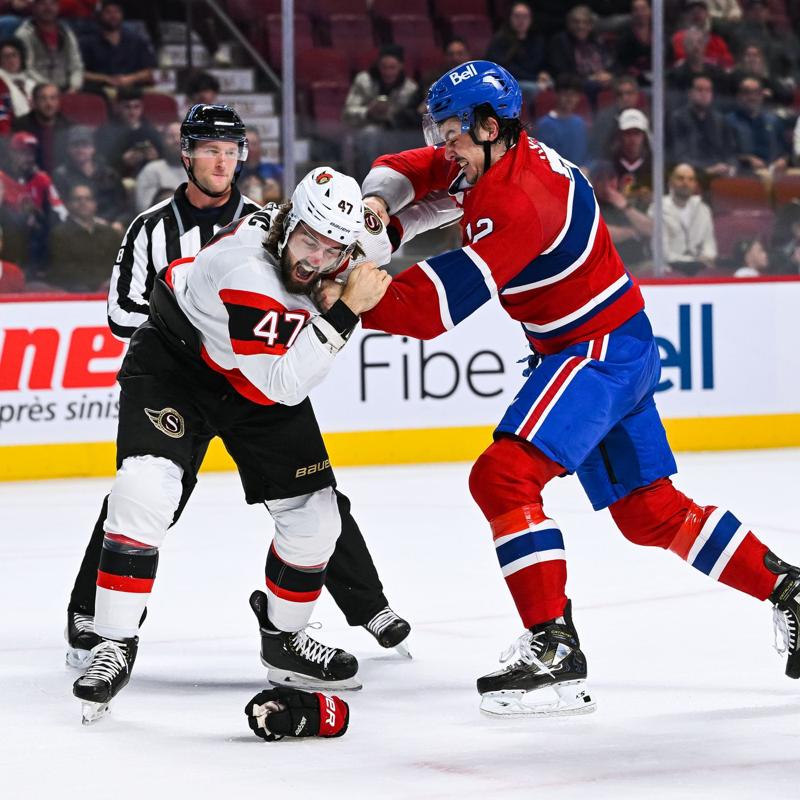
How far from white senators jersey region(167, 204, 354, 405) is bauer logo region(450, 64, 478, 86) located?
0.51m

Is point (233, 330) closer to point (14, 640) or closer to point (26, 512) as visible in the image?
point (14, 640)

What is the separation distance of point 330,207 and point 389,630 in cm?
125

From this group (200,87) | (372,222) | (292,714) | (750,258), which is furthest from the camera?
(750,258)

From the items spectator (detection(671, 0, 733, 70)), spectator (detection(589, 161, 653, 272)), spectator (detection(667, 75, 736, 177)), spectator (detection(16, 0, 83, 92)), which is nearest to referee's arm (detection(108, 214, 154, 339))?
spectator (detection(16, 0, 83, 92))

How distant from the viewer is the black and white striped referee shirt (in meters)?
4.34

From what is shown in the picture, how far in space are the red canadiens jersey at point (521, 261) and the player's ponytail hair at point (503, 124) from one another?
26 millimetres

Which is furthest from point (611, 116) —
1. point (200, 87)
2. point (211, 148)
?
point (211, 148)

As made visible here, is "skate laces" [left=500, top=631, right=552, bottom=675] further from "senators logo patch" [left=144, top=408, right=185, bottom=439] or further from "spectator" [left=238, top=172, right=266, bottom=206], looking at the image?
"spectator" [left=238, top=172, right=266, bottom=206]

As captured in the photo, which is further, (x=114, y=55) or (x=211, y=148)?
(x=114, y=55)

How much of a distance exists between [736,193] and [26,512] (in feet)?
14.2

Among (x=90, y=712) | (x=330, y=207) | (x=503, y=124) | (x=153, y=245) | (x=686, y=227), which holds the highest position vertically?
(x=503, y=124)

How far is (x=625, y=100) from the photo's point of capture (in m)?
8.80

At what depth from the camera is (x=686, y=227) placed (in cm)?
867

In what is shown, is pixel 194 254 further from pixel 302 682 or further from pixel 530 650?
pixel 530 650
